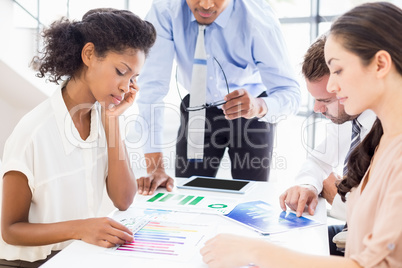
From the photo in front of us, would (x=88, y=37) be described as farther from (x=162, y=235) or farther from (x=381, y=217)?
(x=381, y=217)

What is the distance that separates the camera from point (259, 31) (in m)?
1.99

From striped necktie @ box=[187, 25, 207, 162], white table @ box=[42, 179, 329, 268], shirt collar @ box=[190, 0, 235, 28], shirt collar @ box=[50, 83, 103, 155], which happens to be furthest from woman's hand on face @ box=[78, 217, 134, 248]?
shirt collar @ box=[190, 0, 235, 28]

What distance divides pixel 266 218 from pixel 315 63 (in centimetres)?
60

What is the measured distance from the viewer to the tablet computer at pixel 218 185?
1.66 metres

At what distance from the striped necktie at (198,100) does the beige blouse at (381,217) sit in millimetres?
1062

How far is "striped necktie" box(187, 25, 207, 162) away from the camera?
1966mm

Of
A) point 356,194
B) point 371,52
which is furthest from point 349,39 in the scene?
point 356,194

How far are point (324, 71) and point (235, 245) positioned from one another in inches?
33.1

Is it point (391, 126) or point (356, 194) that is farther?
point (356, 194)

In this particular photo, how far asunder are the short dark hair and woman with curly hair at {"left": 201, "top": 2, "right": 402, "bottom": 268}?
1.79 feet

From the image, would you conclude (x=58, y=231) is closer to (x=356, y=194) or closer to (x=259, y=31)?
(x=356, y=194)

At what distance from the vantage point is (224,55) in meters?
2.09

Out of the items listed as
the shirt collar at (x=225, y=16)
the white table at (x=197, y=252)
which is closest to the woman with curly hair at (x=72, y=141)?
the white table at (x=197, y=252)

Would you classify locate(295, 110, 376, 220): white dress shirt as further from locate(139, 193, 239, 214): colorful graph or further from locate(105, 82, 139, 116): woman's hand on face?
locate(105, 82, 139, 116): woman's hand on face
